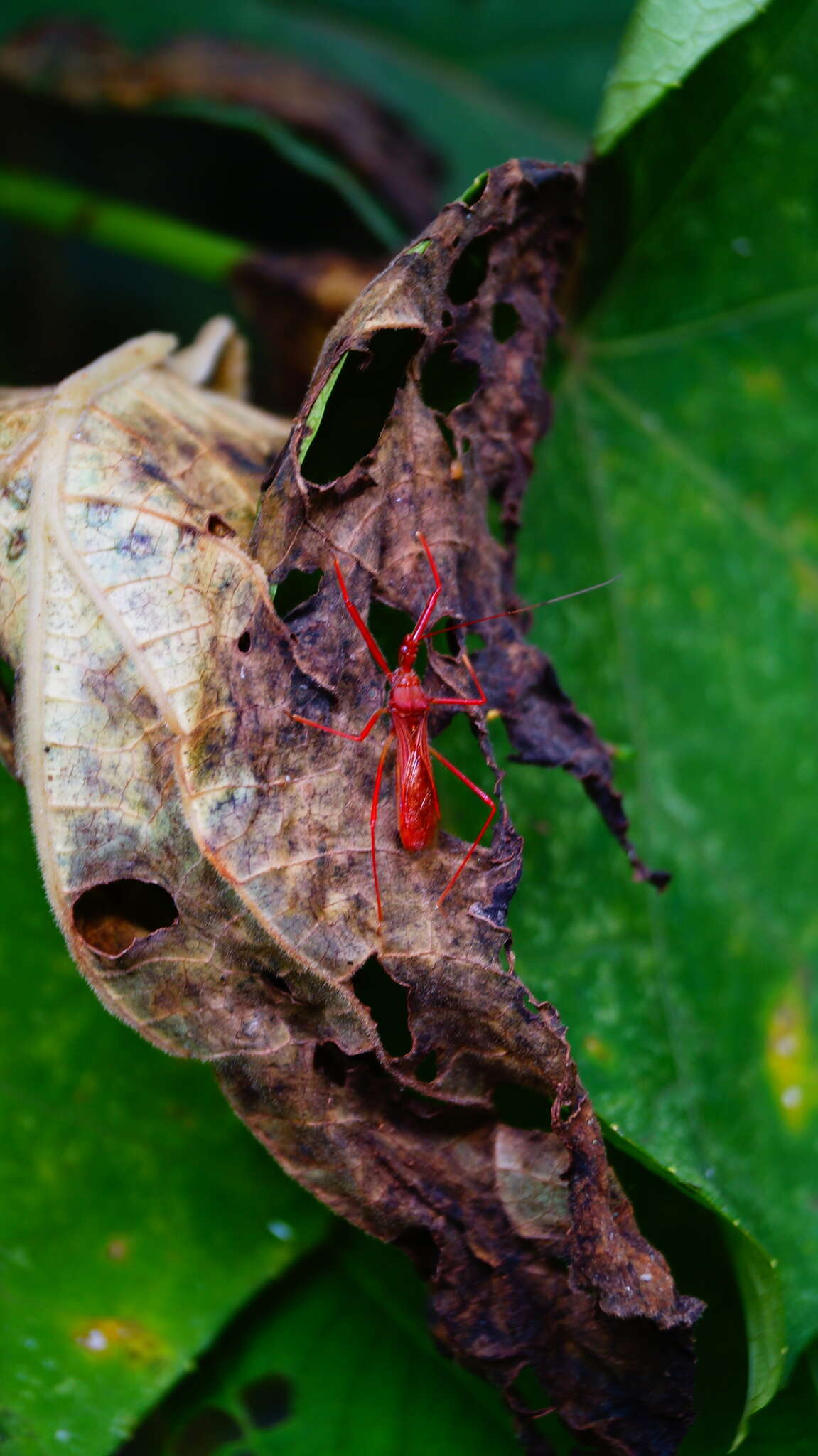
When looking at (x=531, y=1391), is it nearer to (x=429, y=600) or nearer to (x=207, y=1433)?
(x=207, y=1433)

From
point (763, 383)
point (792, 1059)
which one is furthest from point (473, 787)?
point (763, 383)

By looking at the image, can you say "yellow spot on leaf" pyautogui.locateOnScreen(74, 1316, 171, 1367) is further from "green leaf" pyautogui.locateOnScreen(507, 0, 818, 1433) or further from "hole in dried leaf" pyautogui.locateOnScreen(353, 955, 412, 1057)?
"green leaf" pyautogui.locateOnScreen(507, 0, 818, 1433)

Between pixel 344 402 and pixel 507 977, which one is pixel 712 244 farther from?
pixel 507 977

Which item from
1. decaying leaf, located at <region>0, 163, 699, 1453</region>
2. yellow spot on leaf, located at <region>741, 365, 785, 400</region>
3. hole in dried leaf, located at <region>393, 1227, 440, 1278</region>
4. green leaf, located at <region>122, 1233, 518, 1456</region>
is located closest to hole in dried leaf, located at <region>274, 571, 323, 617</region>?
decaying leaf, located at <region>0, 163, 699, 1453</region>

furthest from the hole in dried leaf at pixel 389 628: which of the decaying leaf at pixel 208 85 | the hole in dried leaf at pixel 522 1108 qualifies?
the decaying leaf at pixel 208 85

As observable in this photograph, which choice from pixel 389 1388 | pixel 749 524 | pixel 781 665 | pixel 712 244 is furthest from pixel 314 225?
pixel 389 1388
